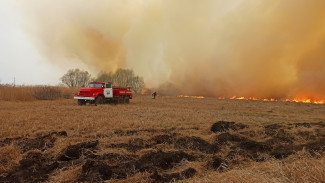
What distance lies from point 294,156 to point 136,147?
4.83 meters

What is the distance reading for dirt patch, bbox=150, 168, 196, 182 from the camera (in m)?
4.86

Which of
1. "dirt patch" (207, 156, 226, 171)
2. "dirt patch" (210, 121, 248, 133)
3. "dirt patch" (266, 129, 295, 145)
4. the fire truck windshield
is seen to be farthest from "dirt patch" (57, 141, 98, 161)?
the fire truck windshield

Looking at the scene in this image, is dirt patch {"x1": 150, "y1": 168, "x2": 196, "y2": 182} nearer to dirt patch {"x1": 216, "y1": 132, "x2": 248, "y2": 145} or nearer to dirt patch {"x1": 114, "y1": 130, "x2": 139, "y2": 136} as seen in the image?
dirt patch {"x1": 216, "y1": 132, "x2": 248, "y2": 145}

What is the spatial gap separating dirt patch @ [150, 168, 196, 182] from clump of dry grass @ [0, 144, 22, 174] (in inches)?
136

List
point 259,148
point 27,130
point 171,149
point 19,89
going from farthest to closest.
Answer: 1. point 19,89
2. point 27,130
3. point 259,148
4. point 171,149

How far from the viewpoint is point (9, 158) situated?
5918 millimetres

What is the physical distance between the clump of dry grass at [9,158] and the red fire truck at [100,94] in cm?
1430

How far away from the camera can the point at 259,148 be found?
7.55 metres

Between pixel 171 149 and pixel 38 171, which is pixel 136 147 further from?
pixel 38 171

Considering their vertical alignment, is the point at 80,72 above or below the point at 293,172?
above

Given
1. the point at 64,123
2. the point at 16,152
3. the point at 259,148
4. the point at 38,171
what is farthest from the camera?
the point at 64,123

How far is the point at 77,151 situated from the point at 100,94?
50.6 ft

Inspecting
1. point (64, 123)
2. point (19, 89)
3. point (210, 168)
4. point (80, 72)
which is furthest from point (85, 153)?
point (80, 72)

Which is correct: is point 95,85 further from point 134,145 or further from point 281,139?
point 281,139
